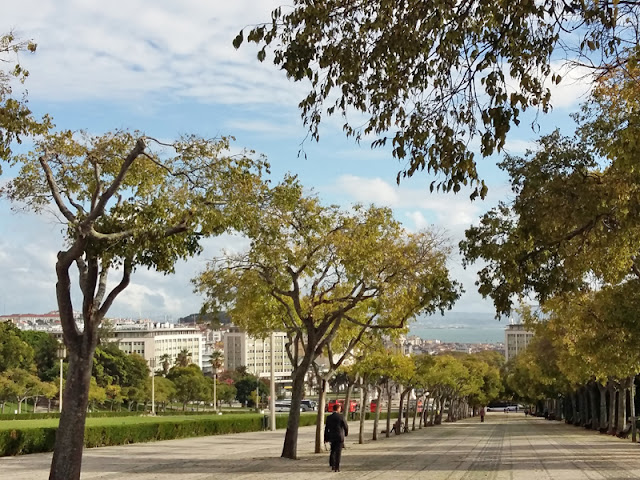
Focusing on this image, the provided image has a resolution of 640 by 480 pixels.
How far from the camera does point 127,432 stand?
113 ft

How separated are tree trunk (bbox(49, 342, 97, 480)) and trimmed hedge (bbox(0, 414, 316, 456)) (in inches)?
530

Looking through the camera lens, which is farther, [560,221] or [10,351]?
[10,351]

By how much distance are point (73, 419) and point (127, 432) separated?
22.3m

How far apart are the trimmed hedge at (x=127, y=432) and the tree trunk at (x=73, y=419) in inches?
530

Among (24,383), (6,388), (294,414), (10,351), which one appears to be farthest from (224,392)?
(294,414)

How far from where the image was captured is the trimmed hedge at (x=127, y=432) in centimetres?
2602

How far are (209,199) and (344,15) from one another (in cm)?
714

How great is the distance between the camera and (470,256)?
1600 cm

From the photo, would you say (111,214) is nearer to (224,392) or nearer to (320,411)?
(320,411)

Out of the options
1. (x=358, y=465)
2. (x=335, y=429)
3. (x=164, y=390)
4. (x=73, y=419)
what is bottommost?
(x=164, y=390)

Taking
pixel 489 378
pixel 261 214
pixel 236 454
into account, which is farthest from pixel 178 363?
pixel 261 214

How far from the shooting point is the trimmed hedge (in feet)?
85.4

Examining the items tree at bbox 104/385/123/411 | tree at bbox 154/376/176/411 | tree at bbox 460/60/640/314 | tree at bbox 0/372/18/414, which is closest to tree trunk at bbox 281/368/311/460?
tree at bbox 460/60/640/314

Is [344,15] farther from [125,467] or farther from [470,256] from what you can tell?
[125,467]
